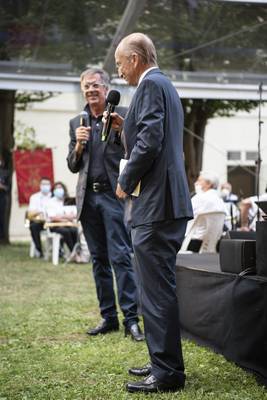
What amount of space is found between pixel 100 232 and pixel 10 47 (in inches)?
249

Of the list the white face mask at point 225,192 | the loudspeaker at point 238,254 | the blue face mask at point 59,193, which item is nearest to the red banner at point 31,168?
the blue face mask at point 59,193

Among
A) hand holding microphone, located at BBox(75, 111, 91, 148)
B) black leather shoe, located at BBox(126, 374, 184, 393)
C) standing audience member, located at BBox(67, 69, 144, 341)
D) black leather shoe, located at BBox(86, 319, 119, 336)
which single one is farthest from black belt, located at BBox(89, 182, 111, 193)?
black leather shoe, located at BBox(126, 374, 184, 393)

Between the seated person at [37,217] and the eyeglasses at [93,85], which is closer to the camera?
the eyeglasses at [93,85]

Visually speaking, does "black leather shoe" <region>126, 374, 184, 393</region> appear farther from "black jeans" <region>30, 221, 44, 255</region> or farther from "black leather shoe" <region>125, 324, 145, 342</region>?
"black jeans" <region>30, 221, 44, 255</region>

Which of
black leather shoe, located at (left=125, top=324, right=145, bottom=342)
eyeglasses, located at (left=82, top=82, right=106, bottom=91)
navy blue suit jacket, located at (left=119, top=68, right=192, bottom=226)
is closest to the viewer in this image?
navy blue suit jacket, located at (left=119, top=68, right=192, bottom=226)

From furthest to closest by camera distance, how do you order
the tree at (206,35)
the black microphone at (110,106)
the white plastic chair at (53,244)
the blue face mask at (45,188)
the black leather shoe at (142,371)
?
the blue face mask at (45,188) → the white plastic chair at (53,244) → the tree at (206,35) → the black microphone at (110,106) → the black leather shoe at (142,371)

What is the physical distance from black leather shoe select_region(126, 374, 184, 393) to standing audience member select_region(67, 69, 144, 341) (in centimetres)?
125

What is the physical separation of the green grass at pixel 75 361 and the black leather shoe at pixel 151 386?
0.14 ft

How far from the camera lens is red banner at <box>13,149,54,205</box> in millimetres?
17438

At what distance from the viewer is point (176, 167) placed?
Result: 3.17m

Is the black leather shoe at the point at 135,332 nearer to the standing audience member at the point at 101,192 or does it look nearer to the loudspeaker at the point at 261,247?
the standing audience member at the point at 101,192

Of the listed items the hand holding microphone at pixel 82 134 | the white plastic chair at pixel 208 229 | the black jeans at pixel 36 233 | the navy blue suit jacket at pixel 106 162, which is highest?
the hand holding microphone at pixel 82 134

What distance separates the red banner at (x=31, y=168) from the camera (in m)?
17.4

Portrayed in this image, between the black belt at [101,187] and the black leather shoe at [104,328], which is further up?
the black belt at [101,187]
